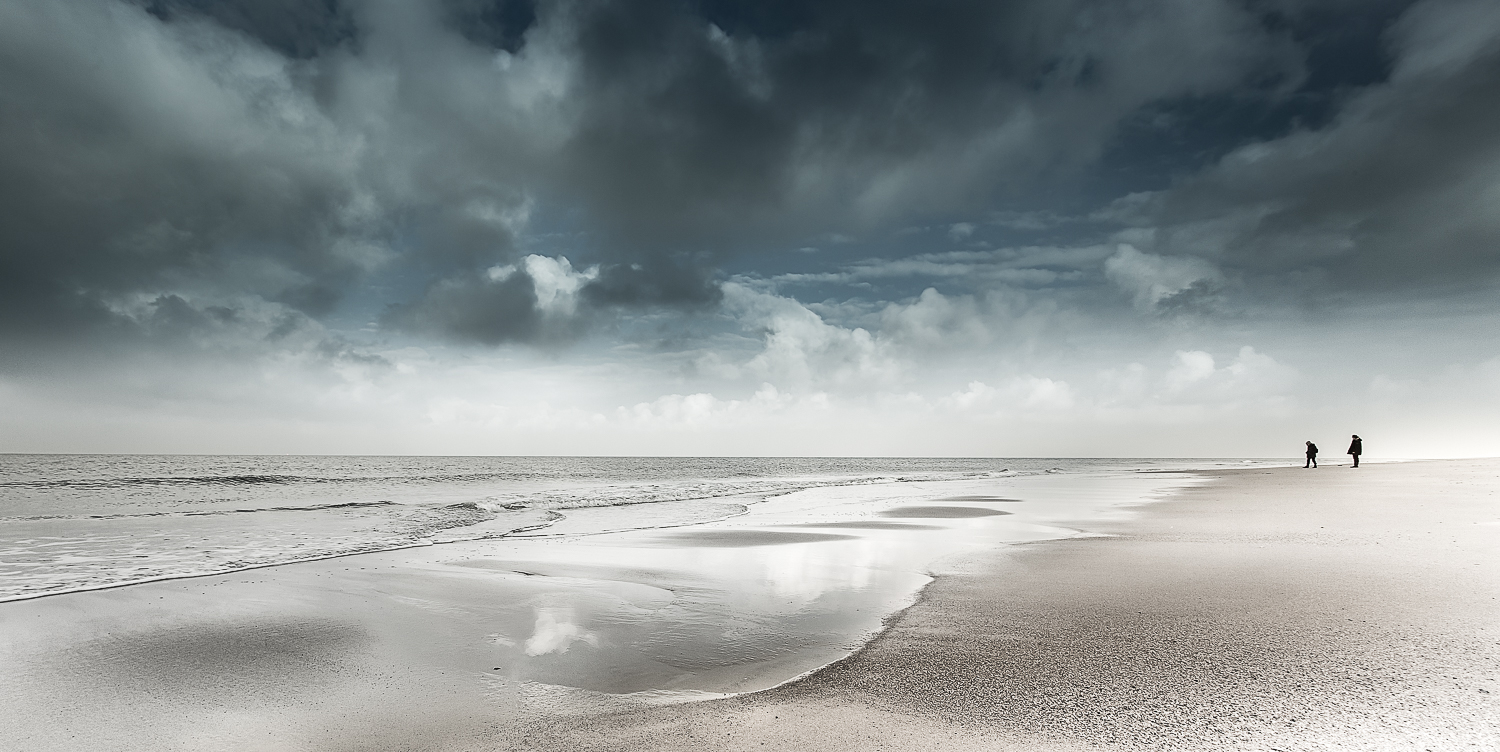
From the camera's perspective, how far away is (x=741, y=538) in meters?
15.2

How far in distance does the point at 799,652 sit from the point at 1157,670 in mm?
2816

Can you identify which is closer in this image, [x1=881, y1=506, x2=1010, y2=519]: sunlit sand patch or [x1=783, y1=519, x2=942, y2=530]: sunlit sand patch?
[x1=783, y1=519, x2=942, y2=530]: sunlit sand patch

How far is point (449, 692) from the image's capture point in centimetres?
524

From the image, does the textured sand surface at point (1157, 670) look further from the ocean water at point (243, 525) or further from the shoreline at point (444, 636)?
the ocean water at point (243, 525)

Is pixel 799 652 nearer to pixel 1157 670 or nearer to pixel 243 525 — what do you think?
pixel 1157 670

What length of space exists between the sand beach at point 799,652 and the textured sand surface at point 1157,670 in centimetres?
A: 3

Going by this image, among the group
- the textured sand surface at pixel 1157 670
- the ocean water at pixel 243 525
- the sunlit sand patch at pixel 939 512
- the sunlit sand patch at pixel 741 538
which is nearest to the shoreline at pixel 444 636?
the textured sand surface at pixel 1157 670

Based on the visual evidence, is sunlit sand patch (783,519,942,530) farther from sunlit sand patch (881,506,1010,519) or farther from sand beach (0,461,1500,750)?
sand beach (0,461,1500,750)

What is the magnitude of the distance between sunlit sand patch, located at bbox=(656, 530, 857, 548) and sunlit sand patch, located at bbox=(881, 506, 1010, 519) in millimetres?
5489

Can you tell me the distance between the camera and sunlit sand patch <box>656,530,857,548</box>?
14297 millimetres

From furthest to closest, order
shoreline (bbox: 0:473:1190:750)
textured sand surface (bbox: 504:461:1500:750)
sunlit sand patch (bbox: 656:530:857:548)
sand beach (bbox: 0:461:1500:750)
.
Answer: sunlit sand patch (bbox: 656:530:857:548), shoreline (bbox: 0:473:1190:750), sand beach (bbox: 0:461:1500:750), textured sand surface (bbox: 504:461:1500:750)

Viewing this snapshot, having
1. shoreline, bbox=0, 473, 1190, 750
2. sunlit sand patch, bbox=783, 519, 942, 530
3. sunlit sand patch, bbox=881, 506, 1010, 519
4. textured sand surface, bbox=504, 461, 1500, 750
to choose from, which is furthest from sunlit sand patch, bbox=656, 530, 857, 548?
sunlit sand patch, bbox=881, 506, 1010, 519

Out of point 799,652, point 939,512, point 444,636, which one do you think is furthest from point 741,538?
point 799,652

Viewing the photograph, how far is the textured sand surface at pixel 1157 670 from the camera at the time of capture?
409 cm
